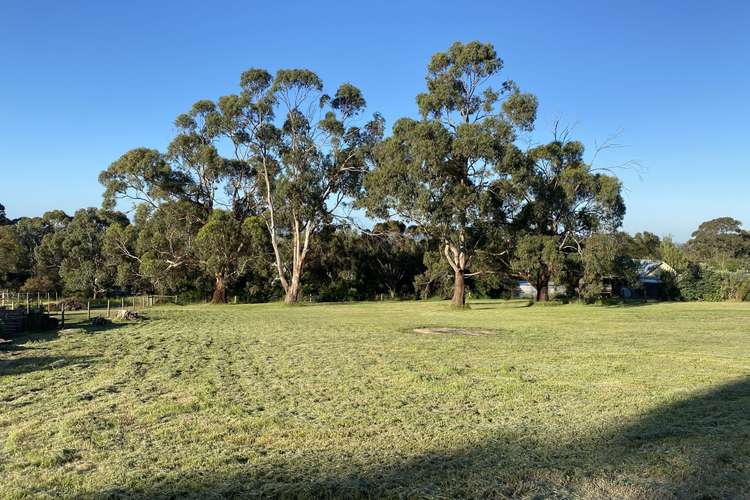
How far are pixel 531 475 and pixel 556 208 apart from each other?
108 feet

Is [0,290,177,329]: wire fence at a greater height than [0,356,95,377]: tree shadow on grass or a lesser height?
greater

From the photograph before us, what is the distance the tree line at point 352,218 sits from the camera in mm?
31547

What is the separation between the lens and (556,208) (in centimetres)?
3553

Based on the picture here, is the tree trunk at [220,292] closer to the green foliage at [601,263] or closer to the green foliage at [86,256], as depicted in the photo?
the green foliage at [86,256]

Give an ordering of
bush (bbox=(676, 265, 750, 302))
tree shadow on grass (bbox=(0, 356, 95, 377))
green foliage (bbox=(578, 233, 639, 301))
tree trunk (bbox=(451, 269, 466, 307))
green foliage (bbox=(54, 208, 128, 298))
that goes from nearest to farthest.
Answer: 1. tree shadow on grass (bbox=(0, 356, 95, 377))
2. green foliage (bbox=(578, 233, 639, 301))
3. tree trunk (bbox=(451, 269, 466, 307))
4. bush (bbox=(676, 265, 750, 302))
5. green foliage (bbox=(54, 208, 128, 298))

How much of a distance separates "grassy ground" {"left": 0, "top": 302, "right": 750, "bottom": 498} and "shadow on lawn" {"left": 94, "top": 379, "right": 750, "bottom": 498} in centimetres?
2

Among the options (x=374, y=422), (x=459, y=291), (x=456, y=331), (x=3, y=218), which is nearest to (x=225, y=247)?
(x=459, y=291)

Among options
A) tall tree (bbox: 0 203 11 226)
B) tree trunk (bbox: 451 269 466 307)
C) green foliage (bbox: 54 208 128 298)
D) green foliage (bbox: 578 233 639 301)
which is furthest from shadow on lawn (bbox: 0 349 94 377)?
tall tree (bbox: 0 203 11 226)

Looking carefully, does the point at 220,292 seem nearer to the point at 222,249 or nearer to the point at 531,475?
the point at 222,249

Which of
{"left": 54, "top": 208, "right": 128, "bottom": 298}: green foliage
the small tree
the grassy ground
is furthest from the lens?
{"left": 54, "top": 208, "right": 128, "bottom": 298}: green foliage

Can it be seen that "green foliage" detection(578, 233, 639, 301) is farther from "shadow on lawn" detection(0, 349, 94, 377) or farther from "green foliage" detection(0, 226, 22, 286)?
"green foliage" detection(0, 226, 22, 286)

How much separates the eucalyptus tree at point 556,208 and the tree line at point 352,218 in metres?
0.10

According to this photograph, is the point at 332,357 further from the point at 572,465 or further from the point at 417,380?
the point at 572,465

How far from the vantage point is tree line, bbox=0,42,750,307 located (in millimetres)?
31547
